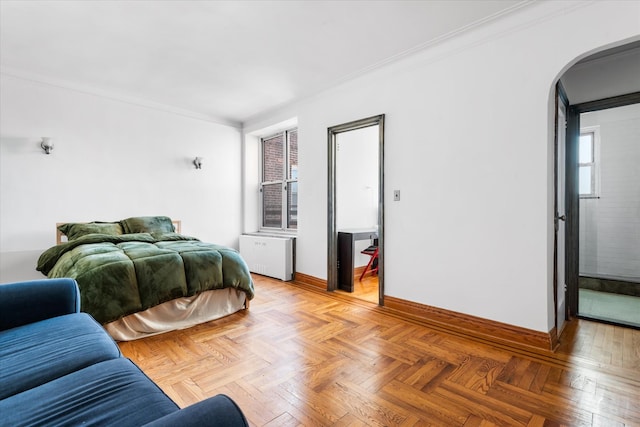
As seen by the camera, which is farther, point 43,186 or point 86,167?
point 86,167

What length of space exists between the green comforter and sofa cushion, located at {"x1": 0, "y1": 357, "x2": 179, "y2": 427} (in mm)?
1489

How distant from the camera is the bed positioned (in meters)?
2.36

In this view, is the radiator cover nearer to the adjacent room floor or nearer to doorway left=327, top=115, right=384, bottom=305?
doorway left=327, top=115, right=384, bottom=305

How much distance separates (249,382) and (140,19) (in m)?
2.79

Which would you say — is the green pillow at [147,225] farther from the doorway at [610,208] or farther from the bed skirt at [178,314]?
the doorway at [610,208]

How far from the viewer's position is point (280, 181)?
205 inches

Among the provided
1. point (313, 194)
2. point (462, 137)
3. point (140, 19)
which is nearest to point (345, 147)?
point (313, 194)

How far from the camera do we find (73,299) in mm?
1704

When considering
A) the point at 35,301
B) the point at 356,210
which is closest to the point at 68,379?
the point at 35,301

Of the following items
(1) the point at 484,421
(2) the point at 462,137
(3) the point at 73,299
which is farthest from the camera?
(2) the point at 462,137

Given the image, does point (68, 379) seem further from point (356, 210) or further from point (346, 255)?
point (356, 210)

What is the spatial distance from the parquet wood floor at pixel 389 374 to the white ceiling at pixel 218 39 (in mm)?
2500

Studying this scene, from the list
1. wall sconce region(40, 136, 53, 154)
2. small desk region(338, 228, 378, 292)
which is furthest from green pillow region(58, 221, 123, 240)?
small desk region(338, 228, 378, 292)

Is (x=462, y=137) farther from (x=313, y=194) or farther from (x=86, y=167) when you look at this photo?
(x=86, y=167)
